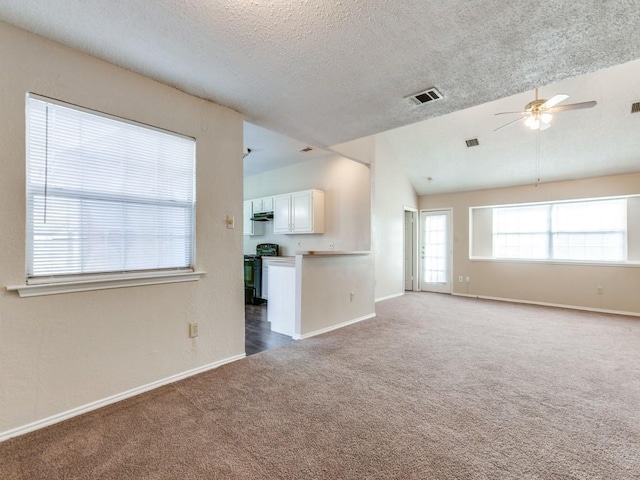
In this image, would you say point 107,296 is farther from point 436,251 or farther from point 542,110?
point 436,251

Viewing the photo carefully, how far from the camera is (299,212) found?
19.1ft

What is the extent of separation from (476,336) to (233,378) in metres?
3.10

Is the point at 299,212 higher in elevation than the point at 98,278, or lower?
higher

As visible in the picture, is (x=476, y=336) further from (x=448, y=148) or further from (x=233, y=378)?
(x=448, y=148)

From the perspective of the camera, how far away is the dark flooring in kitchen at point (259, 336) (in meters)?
3.44

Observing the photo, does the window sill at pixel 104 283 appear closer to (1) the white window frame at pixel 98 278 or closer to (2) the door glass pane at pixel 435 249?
(1) the white window frame at pixel 98 278

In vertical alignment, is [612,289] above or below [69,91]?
below

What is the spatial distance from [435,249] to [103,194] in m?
7.07

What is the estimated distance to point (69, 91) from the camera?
203cm

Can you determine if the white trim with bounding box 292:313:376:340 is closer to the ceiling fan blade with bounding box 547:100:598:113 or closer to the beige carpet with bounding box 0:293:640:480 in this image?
the beige carpet with bounding box 0:293:640:480

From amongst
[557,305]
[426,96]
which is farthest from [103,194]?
[557,305]

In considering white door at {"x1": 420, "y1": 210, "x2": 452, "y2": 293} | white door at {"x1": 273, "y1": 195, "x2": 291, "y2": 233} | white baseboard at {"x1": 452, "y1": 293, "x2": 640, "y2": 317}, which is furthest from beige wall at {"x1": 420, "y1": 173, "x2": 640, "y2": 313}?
white door at {"x1": 273, "y1": 195, "x2": 291, "y2": 233}

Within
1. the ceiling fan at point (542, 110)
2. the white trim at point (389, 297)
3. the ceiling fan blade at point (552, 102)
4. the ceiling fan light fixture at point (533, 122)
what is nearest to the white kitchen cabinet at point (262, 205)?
the white trim at point (389, 297)

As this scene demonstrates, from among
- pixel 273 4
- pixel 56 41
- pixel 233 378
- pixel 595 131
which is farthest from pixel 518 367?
pixel 56 41
